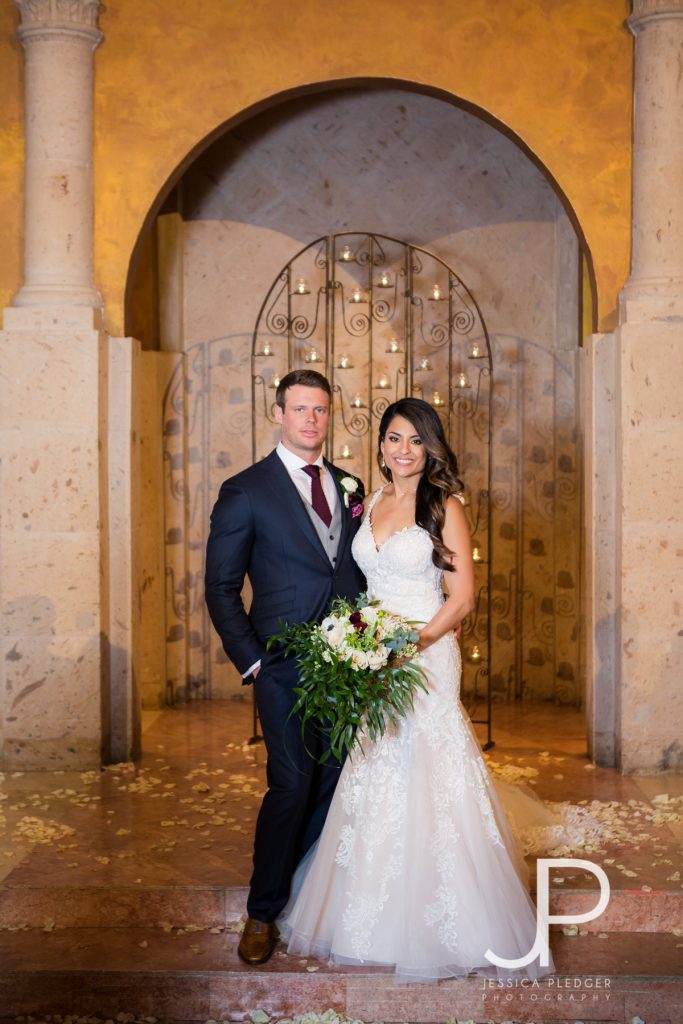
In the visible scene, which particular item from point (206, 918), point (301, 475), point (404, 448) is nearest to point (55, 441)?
point (301, 475)

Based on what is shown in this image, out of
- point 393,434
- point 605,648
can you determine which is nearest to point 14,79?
point 393,434

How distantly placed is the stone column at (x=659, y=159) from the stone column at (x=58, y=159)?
271 centimetres

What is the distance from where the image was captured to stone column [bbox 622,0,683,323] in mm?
5852

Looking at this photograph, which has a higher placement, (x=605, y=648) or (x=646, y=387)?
(x=646, y=387)

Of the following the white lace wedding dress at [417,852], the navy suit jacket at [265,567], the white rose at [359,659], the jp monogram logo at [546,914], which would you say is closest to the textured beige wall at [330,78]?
the navy suit jacket at [265,567]

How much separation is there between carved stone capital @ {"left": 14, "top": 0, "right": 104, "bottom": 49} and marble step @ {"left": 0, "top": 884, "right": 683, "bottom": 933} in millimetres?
4045

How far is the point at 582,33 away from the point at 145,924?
4660 millimetres

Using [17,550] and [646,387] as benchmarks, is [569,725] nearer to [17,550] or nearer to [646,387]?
[646,387]

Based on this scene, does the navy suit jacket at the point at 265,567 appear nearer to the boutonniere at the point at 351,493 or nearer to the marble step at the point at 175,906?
the boutonniere at the point at 351,493

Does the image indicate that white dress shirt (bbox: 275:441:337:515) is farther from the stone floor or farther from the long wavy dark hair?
the stone floor

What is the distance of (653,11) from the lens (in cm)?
584

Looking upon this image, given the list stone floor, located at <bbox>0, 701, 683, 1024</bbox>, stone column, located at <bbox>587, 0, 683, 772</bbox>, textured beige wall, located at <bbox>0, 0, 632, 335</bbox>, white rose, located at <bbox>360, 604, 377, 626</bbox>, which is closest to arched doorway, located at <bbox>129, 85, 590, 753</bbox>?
textured beige wall, located at <bbox>0, 0, 632, 335</bbox>

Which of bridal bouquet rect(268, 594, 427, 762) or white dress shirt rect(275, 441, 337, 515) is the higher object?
white dress shirt rect(275, 441, 337, 515)

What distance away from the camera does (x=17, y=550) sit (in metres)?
6.04
